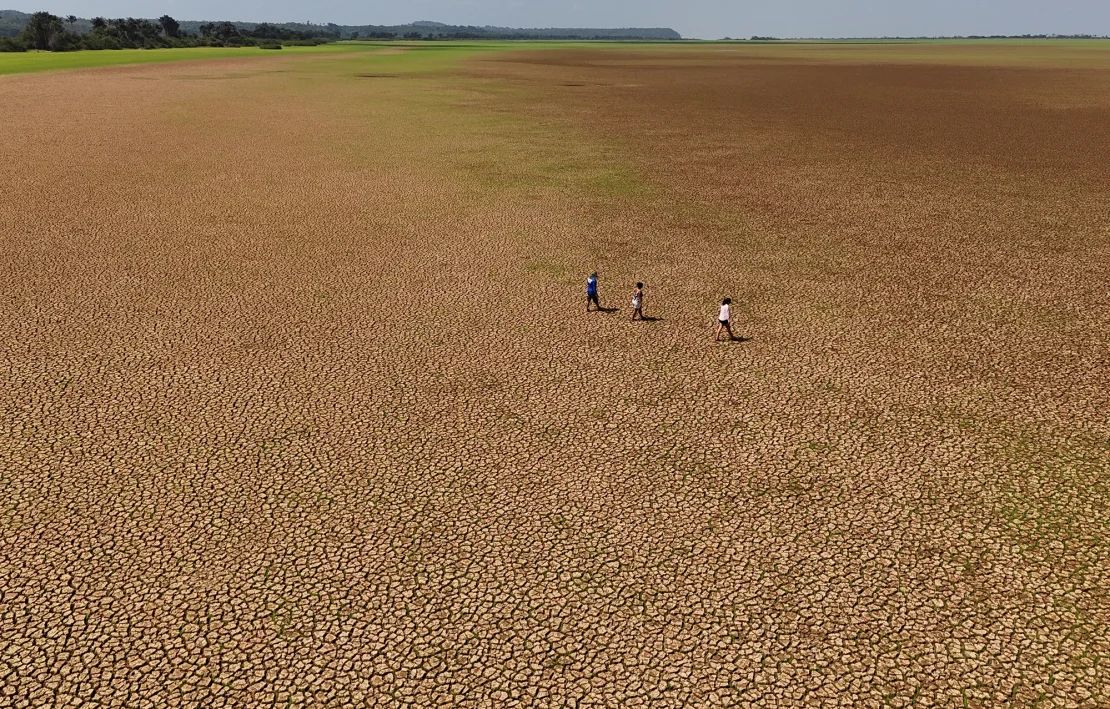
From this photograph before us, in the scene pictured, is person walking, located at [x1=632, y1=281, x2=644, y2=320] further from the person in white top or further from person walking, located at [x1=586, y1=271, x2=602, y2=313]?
the person in white top

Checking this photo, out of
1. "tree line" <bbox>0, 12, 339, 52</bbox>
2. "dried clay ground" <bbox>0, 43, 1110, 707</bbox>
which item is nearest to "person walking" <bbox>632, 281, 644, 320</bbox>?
"dried clay ground" <bbox>0, 43, 1110, 707</bbox>

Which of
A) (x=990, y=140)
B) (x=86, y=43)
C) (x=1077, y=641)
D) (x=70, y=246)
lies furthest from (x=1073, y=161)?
(x=86, y=43)

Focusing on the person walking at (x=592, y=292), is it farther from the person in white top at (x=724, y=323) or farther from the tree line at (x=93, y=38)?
the tree line at (x=93, y=38)

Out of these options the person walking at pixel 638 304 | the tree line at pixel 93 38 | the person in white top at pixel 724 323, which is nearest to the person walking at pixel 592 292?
the person walking at pixel 638 304

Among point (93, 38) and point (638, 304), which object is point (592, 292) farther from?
point (93, 38)

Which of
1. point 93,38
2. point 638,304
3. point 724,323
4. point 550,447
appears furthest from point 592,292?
point 93,38

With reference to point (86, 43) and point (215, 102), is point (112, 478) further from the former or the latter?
point (86, 43)

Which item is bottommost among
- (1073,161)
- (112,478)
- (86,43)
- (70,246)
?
(112,478)

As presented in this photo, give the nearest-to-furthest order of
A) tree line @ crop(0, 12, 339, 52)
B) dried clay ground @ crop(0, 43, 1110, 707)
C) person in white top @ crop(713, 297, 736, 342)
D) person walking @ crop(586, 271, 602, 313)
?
dried clay ground @ crop(0, 43, 1110, 707)
person in white top @ crop(713, 297, 736, 342)
person walking @ crop(586, 271, 602, 313)
tree line @ crop(0, 12, 339, 52)
